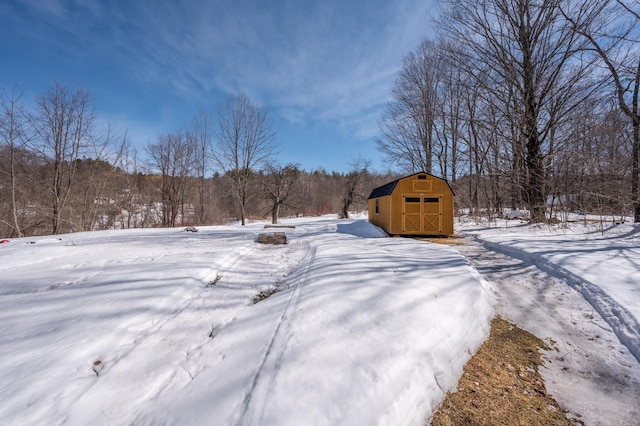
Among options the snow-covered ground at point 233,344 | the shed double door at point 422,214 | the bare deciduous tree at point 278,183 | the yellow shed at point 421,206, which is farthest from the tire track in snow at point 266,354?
the bare deciduous tree at point 278,183

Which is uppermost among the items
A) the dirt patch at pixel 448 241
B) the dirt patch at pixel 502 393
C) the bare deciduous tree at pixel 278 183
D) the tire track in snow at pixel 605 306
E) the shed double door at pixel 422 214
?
the bare deciduous tree at pixel 278 183

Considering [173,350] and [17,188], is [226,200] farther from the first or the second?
[173,350]

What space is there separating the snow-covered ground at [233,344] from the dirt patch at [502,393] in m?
0.13

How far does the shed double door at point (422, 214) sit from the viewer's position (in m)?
12.1

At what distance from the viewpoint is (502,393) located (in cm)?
247

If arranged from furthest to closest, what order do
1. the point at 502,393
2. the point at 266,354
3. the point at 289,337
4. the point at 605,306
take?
the point at 605,306, the point at 289,337, the point at 266,354, the point at 502,393

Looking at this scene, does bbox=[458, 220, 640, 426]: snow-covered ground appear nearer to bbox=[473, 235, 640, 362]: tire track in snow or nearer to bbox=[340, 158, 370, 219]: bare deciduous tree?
bbox=[473, 235, 640, 362]: tire track in snow

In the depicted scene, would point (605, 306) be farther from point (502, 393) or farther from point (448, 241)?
point (448, 241)

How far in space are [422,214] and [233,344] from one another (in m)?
10.9

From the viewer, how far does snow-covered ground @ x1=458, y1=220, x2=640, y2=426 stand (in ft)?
8.10

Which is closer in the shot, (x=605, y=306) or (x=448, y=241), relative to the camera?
(x=605, y=306)

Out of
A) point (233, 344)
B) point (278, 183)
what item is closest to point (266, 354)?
point (233, 344)

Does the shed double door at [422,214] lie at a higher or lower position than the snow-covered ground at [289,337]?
higher

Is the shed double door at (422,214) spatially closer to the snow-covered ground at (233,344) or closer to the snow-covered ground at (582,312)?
the snow-covered ground at (582,312)
